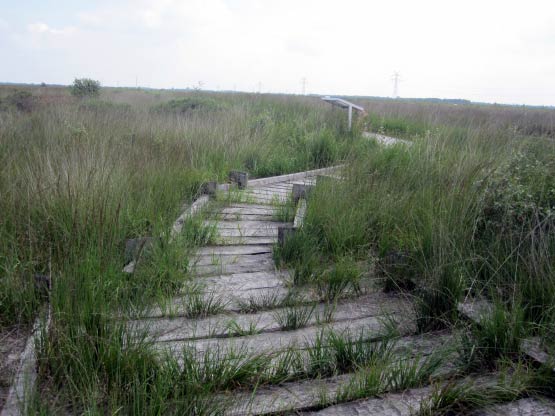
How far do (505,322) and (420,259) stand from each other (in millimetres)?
997

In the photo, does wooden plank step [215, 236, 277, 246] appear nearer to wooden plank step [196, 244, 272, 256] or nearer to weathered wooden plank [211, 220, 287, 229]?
wooden plank step [196, 244, 272, 256]

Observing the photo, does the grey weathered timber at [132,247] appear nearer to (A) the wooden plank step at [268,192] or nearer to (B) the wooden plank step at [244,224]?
(B) the wooden plank step at [244,224]

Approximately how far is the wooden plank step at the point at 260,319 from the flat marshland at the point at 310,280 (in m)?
0.03

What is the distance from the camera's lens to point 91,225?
304 centimetres

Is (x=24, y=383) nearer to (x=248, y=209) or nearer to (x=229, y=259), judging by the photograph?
(x=229, y=259)

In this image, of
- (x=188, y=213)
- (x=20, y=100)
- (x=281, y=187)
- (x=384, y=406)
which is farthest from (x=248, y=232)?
(x=20, y=100)

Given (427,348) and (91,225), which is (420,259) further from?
(91,225)

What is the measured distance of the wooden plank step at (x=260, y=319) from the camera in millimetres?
2639

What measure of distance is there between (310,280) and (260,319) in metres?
0.59

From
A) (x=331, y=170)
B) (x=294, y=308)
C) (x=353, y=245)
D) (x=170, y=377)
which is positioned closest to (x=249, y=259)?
(x=353, y=245)

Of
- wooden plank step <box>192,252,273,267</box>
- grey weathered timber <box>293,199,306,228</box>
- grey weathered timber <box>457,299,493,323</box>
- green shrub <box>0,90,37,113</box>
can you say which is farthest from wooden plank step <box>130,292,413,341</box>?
green shrub <box>0,90,37,113</box>

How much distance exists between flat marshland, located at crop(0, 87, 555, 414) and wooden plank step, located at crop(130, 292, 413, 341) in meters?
0.03

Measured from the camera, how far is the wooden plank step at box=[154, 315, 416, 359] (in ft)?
8.03

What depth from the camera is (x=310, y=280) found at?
3.35 m
